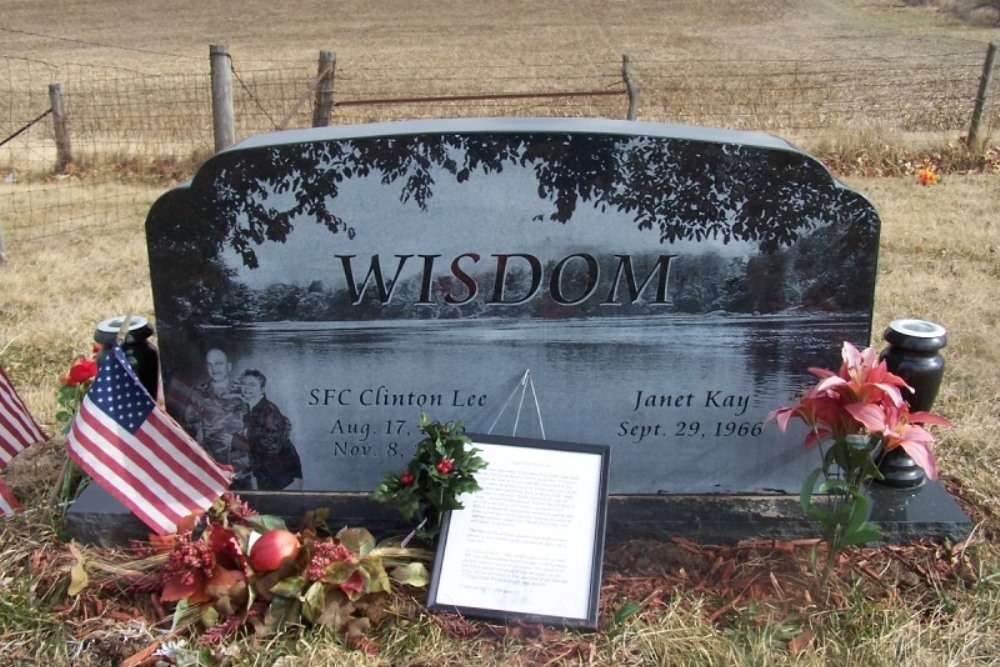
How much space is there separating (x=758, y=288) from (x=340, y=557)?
1.63 metres

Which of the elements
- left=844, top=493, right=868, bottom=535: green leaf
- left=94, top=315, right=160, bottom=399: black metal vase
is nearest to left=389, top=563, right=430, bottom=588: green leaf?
left=94, top=315, right=160, bottom=399: black metal vase

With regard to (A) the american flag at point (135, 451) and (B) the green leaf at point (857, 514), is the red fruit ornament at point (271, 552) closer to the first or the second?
(A) the american flag at point (135, 451)

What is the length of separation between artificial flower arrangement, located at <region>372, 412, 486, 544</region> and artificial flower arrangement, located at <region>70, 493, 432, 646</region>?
19cm

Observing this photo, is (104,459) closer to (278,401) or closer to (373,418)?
(278,401)

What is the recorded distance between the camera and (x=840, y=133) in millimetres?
10469

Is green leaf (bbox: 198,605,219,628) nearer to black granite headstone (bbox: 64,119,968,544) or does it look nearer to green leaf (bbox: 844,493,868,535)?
black granite headstone (bbox: 64,119,968,544)

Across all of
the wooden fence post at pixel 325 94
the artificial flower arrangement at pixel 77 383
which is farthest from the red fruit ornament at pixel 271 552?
the wooden fence post at pixel 325 94

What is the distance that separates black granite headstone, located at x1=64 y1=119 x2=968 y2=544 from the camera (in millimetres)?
3064

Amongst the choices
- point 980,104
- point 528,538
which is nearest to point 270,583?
point 528,538

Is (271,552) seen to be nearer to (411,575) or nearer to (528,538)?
(411,575)

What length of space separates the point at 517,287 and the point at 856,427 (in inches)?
45.9

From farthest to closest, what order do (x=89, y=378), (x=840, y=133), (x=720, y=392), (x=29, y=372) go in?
(x=840, y=133) < (x=29, y=372) < (x=89, y=378) < (x=720, y=392)

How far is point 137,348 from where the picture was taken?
346 centimetres

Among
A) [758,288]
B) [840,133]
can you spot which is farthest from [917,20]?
[758,288]
